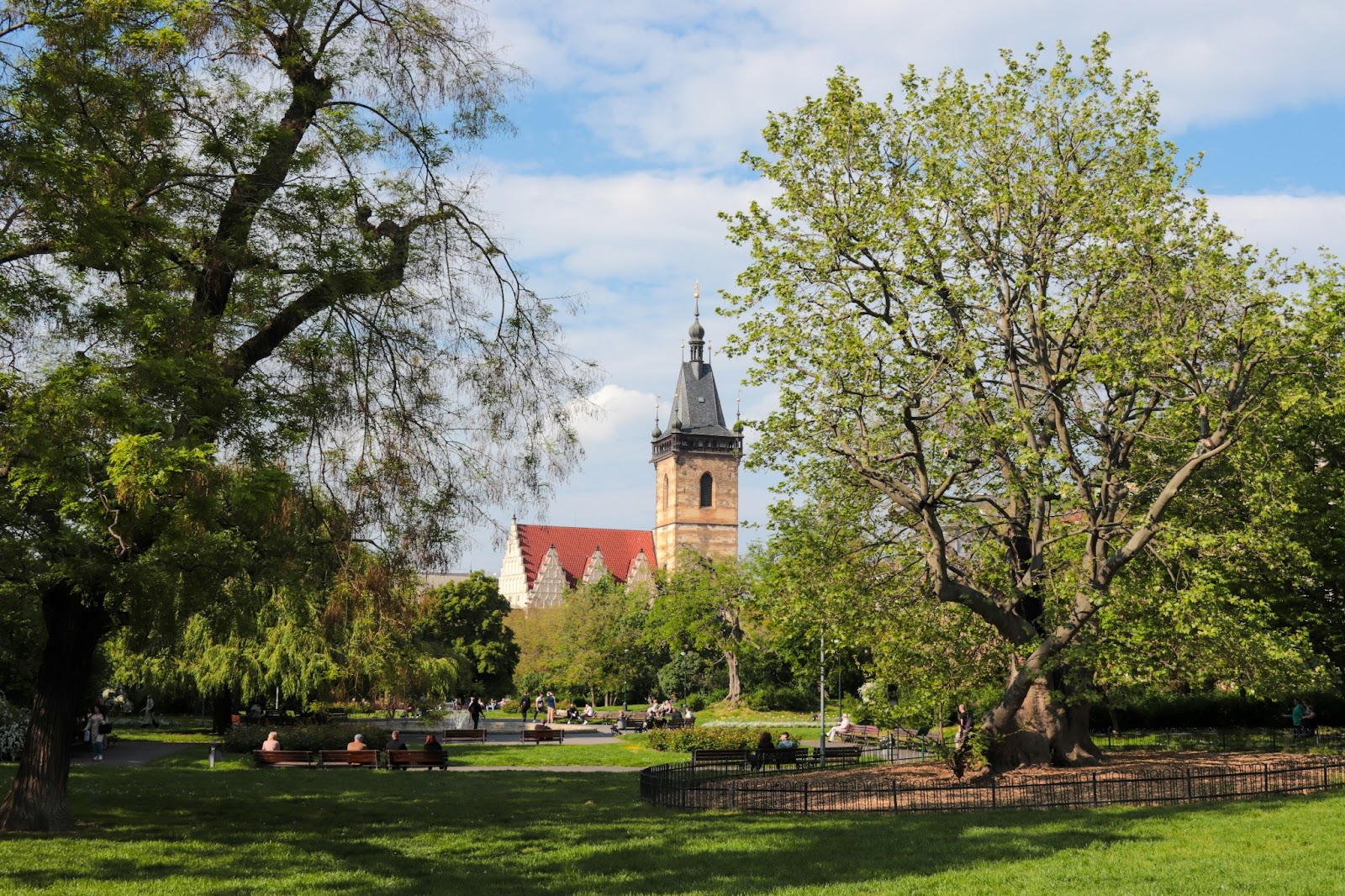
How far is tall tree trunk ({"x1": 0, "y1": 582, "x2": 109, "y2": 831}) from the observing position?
50.5 feet

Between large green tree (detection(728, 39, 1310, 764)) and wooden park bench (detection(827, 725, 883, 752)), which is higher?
large green tree (detection(728, 39, 1310, 764))

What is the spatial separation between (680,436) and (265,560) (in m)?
95.9

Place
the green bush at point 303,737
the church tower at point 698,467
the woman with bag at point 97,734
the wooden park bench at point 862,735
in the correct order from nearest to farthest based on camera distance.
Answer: the woman with bag at point 97,734 → the green bush at point 303,737 → the wooden park bench at point 862,735 → the church tower at point 698,467

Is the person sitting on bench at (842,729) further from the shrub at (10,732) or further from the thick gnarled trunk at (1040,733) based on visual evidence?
the shrub at (10,732)

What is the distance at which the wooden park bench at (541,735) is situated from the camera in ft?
126

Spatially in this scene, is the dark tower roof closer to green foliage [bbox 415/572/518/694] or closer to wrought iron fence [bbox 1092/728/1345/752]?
green foliage [bbox 415/572/518/694]

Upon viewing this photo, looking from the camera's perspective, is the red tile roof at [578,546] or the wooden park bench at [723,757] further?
the red tile roof at [578,546]

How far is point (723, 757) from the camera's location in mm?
26234

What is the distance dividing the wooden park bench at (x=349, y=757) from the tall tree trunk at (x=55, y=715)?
1111cm

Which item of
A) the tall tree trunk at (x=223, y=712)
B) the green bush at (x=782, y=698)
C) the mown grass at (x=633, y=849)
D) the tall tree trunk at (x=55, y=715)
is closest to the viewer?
the mown grass at (x=633, y=849)

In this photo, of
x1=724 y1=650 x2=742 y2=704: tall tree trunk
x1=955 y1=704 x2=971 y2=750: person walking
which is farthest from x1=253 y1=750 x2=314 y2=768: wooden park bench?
x1=724 y1=650 x2=742 y2=704: tall tree trunk

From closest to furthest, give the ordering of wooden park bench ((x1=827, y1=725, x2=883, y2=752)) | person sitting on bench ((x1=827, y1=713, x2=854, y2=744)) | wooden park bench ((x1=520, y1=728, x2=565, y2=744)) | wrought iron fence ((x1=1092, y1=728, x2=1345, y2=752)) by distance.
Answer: wrought iron fence ((x1=1092, y1=728, x2=1345, y2=752))
wooden park bench ((x1=827, y1=725, x2=883, y2=752))
person sitting on bench ((x1=827, y1=713, x2=854, y2=744))
wooden park bench ((x1=520, y1=728, x2=565, y2=744))

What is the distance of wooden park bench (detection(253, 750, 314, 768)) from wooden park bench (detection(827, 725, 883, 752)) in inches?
604

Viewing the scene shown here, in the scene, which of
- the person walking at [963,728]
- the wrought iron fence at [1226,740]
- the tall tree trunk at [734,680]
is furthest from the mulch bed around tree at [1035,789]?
the tall tree trunk at [734,680]
